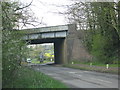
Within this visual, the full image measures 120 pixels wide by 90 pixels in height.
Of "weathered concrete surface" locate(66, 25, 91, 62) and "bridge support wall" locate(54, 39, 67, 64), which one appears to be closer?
"weathered concrete surface" locate(66, 25, 91, 62)

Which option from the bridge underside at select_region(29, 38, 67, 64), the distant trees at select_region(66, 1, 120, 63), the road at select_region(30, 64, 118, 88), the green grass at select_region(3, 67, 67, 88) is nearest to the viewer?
the green grass at select_region(3, 67, 67, 88)

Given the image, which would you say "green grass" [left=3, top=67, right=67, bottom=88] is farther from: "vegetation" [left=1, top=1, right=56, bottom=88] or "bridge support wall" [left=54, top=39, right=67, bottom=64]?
"bridge support wall" [left=54, top=39, right=67, bottom=64]

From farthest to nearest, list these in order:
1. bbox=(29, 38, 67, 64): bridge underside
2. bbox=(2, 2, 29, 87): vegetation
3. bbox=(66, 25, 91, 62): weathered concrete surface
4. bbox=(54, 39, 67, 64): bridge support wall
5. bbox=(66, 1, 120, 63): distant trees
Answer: bbox=(54, 39, 67, 64): bridge support wall, bbox=(29, 38, 67, 64): bridge underside, bbox=(66, 25, 91, 62): weathered concrete surface, bbox=(66, 1, 120, 63): distant trees, bbox=(2, 2, 29, 87): vegetation

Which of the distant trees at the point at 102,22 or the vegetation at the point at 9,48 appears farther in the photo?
the distant trees at the point at 102,22

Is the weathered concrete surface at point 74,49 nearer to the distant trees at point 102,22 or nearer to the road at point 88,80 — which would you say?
the distant trees at point 102,22

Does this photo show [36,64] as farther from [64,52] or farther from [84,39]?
[64,52]

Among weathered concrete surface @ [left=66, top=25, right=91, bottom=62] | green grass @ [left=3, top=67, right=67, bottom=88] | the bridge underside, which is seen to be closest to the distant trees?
weathered concrete surface @ [left=66, top=25, right=91, bottom=62]

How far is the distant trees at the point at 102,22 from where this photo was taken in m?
24.3

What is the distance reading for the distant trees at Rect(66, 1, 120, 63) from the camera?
2434cm

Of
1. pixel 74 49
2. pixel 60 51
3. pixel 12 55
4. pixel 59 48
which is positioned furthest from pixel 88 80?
pixel 59 48

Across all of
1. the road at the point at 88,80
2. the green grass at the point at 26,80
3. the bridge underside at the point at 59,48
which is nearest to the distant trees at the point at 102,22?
the road at the point at 88,80

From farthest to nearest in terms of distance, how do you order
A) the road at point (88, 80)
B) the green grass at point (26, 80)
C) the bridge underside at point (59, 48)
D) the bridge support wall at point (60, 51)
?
the bridge support wall at point (60, 51)
the bridge underside at point (59, 48)
the road at point (88, 80)
the green grass at point (26, 80)

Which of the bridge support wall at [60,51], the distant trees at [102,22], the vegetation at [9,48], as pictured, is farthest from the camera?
the bridge support wall at [60,51]

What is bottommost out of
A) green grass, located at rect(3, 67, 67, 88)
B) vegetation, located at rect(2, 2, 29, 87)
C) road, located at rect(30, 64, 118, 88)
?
road, located at rect(30, 64, 118, 88)
